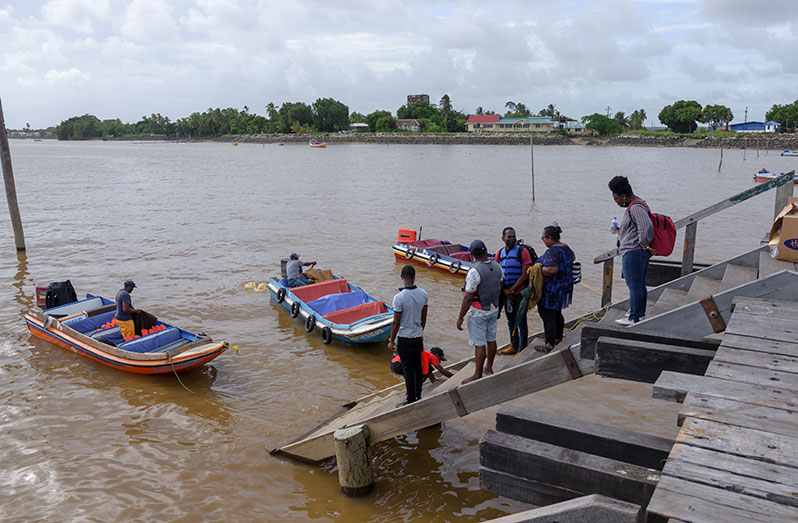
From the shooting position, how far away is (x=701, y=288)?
649 cm

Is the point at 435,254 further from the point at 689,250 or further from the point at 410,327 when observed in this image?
the point at 410,327

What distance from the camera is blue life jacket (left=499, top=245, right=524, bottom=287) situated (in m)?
8.00

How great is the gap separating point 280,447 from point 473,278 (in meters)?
4.07

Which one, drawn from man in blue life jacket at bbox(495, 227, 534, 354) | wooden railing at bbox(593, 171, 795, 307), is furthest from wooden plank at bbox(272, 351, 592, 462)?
wooden railing at bbox(593, 171, 795, 307)

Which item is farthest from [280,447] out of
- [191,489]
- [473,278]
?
[473,278]

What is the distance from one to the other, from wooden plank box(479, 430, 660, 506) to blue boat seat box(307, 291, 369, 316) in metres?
9.40

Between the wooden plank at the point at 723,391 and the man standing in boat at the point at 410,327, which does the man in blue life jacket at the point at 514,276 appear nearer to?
the man standing in boat at the point at 410,327

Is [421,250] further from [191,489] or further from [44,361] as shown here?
Answer: [191,489]

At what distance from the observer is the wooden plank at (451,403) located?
16.1 ft

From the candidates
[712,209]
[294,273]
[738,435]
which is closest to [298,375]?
[294,273]

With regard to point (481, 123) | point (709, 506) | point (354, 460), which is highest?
point (481, 123)

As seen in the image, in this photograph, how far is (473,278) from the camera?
7.39 m

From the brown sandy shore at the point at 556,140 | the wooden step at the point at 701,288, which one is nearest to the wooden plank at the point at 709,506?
the wooden step at the point at 701,288

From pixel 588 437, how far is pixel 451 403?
174cm
